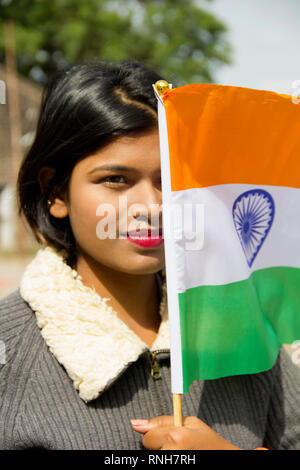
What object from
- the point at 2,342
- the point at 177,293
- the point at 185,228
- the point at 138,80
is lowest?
the point at 2,342

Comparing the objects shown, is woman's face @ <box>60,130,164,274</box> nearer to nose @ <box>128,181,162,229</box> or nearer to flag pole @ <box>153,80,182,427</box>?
nose @ <box>128,181,162,229</box>

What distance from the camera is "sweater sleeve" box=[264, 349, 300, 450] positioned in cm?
157

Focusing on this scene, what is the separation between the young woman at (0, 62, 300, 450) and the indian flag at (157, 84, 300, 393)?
133 millimetres

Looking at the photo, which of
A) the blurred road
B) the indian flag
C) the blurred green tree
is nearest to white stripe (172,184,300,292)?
the indian flag

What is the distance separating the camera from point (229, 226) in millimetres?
1404

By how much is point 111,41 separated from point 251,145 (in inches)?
751

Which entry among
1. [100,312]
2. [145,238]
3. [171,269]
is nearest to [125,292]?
[100,312]

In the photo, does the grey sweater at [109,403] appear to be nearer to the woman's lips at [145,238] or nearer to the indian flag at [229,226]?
the indian flag at [229,226]

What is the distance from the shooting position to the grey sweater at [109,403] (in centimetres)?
131

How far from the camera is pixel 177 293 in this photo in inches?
50.4

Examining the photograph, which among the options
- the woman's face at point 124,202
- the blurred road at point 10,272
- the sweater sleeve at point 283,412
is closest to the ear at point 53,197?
the woman's face at point 124,202
